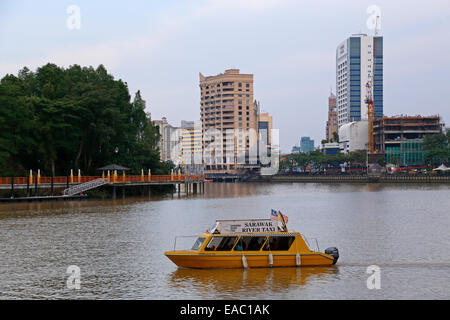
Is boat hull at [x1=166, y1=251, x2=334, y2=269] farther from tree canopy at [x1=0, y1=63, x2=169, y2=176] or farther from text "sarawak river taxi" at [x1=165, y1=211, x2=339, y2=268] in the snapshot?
tree canopy at [x1=0, y1=63, x2=169, y2=176]

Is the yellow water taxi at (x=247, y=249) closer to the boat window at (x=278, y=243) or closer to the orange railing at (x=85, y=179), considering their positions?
the boat window at (x=278, y=243)

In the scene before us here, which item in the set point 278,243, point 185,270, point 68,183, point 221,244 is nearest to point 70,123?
point 68,183

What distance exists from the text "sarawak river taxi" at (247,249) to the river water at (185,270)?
1.57 ft

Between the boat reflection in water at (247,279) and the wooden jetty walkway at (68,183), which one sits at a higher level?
the wooden jetty walkway at (68,183)

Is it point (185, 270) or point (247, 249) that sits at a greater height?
point (247, 249)

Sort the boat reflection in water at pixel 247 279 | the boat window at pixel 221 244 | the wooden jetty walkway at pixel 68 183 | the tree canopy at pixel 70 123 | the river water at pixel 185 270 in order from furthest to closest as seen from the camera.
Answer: the tree canopy at pixel 70 123
the wooden jetty walkway at pixel 68 183
the boat window at pixel 221 244
the boat reflection in water at pixel 247 279
the river water at pixel 185 270

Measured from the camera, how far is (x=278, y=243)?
2906cm

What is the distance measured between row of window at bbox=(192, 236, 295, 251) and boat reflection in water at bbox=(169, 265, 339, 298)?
3.68 feet

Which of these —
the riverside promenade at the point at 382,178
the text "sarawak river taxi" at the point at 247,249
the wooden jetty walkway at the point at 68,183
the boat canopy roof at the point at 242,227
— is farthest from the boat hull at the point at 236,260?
the riverside promenade at the point at 382,178

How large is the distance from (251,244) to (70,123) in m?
60.6

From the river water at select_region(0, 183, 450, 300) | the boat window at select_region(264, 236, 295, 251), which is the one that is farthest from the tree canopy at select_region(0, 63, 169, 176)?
the boat window at select_region(264, 236, 295, 251)

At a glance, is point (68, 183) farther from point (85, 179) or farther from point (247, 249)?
point (247, 249)

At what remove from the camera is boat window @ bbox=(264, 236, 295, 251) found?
2894 cm

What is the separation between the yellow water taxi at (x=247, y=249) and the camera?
28.6 m
